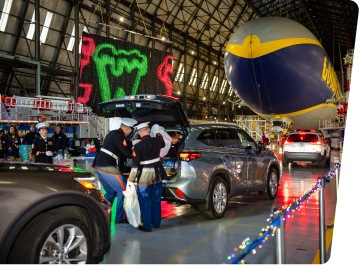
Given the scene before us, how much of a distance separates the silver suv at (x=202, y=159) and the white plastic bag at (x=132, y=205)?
0.53 metres

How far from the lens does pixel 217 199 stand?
239 inches

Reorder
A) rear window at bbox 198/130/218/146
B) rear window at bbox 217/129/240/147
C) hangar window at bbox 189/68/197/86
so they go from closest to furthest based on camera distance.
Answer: rear window at bbox 198/130/218/146
rear window at bbox 217/129/240/147
hangar window at bbox 189/68/197/86

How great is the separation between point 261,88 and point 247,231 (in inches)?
399

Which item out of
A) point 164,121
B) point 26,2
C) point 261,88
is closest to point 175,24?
point 26,2

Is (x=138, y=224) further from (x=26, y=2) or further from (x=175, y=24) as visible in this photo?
(x=175, y=24)

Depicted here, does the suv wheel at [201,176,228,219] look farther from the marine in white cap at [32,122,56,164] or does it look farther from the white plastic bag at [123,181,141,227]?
the marine in white cap at [32,122,56,164]

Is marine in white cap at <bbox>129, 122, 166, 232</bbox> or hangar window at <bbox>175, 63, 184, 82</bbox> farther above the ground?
hangar window at <bbox>175, 63, 184, 82</bbox>

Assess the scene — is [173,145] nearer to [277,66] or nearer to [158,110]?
[158,110]

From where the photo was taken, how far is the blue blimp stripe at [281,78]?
13602 mm

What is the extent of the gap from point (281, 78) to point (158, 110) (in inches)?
369

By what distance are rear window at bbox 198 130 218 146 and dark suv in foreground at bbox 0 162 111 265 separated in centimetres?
292

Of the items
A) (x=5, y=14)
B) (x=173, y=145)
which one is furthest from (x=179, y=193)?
(x=5, y=14)

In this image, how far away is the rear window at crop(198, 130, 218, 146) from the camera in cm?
613

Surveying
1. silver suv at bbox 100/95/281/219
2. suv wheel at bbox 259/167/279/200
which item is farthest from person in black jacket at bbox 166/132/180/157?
suv wheel at bbox 259/167/279/200
